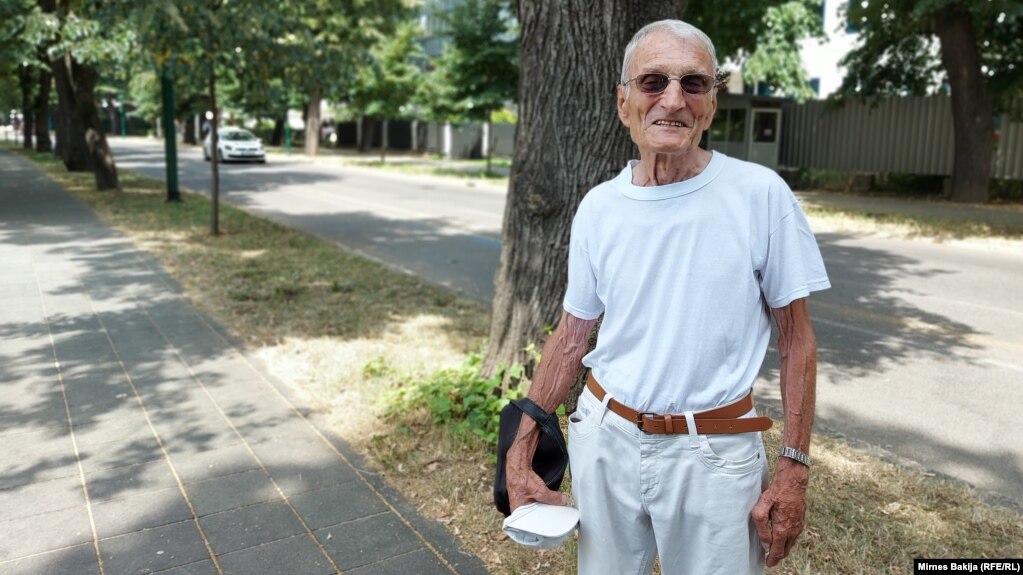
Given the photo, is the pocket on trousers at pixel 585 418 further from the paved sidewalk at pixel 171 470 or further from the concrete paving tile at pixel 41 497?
the concrete paving tile at pixel 41 497

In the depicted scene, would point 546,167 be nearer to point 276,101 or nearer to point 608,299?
point 608,299

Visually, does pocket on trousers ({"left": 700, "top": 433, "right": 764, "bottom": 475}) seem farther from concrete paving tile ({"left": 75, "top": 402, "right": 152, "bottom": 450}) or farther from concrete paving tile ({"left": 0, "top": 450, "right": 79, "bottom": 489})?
concrete paving tile ({"left": 75, "top": 402, "right": 152, "bottom": 450})

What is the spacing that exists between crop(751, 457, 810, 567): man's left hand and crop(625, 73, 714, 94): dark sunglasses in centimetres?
95

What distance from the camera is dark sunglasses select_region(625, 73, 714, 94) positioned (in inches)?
81.7

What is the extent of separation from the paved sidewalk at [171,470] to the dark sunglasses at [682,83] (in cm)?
210

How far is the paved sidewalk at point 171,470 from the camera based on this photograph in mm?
3369

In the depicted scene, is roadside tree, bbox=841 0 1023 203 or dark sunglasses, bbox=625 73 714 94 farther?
roadside tree, bbox=841 0 1023 203

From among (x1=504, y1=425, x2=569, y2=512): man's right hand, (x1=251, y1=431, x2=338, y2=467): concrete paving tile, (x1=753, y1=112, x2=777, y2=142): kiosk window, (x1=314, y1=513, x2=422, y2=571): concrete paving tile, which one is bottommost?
(x1=314, y1=513, x2=422, y2=571): concrete paving tile

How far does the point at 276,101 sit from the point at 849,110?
17.6 meters

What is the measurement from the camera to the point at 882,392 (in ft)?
18.6

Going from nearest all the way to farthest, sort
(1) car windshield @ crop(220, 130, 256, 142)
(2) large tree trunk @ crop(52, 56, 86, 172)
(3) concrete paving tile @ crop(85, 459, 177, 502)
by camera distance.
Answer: (3) concrete paving tile @ crop(85, 459, 177, 502) → (2) large tree trunk @ crop(52, 56, 86, 172) → (1) car windshield @ crop(220, 130, 256, 142)

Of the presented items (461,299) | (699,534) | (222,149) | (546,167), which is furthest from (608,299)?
(222,149)

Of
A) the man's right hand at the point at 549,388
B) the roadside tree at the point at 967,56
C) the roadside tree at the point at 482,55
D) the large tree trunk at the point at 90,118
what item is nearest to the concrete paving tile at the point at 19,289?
the man's right hand at the point at 549,388

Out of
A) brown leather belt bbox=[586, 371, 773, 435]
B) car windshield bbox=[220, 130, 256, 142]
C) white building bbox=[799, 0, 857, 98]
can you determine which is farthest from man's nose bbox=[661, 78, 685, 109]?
car windshield bbox=[220, 130, 256, 142]
